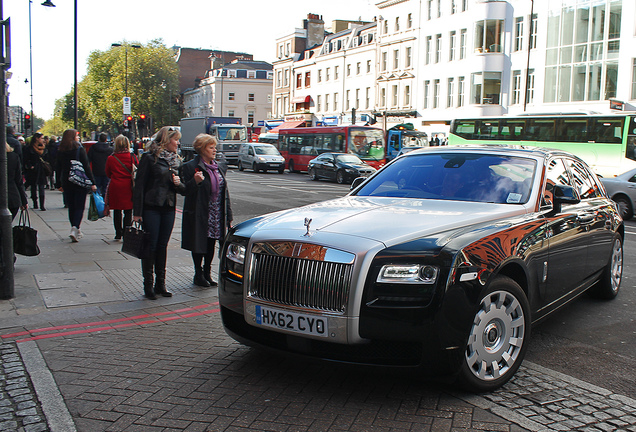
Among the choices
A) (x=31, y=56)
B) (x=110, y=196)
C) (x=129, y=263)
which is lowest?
(x=129, y=263)

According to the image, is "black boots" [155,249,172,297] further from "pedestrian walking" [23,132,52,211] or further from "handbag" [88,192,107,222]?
"pedestrian walking" [23,132,52,211]

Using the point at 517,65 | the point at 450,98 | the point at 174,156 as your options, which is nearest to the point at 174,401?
the point at 174,156

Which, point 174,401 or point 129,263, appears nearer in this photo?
point 174,401

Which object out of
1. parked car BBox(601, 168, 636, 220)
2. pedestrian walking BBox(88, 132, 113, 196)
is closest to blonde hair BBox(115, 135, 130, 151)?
pedestrian walking BBox(88, 132, 113, 196)

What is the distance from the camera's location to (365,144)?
37.9 metres

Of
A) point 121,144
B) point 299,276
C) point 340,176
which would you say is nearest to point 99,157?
point 121,144

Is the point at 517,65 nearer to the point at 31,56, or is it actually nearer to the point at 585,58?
the point at 585,58

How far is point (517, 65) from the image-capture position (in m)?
43.8

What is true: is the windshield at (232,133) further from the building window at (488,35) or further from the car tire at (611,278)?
the car tire at (611,278)

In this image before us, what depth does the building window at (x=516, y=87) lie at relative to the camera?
43812 millimetres

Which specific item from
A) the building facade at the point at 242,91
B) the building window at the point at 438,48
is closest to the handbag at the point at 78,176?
the building window at the point at 438,48

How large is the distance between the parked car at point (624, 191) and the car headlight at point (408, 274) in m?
14.2

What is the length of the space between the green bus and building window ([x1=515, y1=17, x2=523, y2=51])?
16170 millimetres

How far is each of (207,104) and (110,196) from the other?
Result: 97.4m
